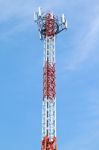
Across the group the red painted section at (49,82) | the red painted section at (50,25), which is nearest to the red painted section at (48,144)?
the red painted section at (49,82)

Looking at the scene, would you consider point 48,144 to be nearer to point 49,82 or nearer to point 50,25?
point 49,82

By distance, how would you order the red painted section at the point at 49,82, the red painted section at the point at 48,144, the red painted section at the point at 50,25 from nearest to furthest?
the red painted section at the point at 48,144 → the red painted section at the point at 49,82 → the red painted section at the point at 50,25

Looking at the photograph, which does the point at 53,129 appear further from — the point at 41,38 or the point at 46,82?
the point at 41,38

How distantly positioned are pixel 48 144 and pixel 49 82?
10.2 meters

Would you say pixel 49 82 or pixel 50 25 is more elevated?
pixel 50 25

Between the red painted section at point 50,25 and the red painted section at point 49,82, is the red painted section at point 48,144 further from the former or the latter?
the red painted section at point 50,25

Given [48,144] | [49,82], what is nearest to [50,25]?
[49,82]

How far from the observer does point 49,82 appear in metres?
115

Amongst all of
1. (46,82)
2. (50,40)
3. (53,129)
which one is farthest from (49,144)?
(50,40)

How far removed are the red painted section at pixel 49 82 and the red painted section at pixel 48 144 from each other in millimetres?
6962

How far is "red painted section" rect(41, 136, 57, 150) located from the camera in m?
112

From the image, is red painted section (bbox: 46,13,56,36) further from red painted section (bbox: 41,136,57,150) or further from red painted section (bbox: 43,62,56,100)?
red painted section (bbox: 41,136,57,150)

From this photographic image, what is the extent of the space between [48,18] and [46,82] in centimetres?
1136

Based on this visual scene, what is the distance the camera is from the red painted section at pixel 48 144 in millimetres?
111812
